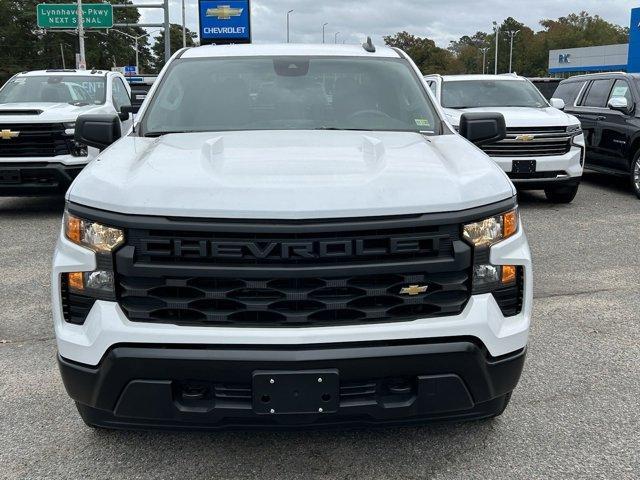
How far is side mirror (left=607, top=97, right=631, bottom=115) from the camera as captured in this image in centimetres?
978

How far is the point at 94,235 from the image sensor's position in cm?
258

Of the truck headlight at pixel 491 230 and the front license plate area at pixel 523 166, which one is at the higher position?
the truck headlight at pixel 491 230

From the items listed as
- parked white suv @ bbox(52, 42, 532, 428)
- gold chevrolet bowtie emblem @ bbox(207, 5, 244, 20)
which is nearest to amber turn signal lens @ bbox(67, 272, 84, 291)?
parked white suv @ bbox(52, 42, 532, 428)

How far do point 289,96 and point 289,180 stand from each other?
59.1 inches

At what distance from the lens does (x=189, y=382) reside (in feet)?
8.30

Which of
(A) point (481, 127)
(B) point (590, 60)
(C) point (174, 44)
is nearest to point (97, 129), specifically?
(A) point (481, 127)

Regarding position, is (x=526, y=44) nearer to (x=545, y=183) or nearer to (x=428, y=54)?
(x=428, y=54)

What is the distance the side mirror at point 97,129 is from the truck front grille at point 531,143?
6106mm

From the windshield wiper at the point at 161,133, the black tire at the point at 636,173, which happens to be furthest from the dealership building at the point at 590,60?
the windshield wiper at the point at 161,133

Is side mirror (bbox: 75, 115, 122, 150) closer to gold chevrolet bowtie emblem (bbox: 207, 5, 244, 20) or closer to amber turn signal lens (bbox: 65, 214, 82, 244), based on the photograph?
amber turn signal lens (bbox: 65, 214, 82, 244)

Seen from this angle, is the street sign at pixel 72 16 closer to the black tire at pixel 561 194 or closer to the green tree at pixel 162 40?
the black tire at pixel 561 194

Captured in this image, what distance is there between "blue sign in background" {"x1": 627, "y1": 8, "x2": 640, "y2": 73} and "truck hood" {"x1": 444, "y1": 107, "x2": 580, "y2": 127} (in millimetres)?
18665

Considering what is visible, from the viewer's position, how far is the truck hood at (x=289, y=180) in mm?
2502

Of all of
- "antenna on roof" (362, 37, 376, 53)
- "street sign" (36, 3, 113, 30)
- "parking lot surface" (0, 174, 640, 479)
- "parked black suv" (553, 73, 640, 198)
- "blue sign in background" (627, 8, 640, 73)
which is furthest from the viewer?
"street sign" (36, 3, 113, 30)
